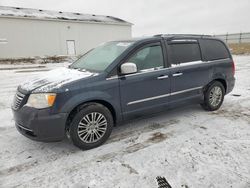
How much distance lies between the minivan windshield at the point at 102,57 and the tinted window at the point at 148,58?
25 cm

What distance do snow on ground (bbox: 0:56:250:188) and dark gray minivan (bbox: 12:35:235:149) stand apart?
1.10 feet

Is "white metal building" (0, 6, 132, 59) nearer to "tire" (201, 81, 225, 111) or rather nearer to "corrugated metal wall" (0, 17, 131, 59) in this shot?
"corrugated metal wall" (0, 17, 131, 59)

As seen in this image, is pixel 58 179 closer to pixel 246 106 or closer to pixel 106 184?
pixel 106 184

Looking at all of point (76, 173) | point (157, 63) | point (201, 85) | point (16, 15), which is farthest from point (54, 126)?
point (16, 15)

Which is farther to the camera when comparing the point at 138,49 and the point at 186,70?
the point at 186,70

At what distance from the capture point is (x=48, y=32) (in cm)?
2331

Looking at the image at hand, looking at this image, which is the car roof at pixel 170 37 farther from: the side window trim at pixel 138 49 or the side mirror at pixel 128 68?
the side mirror at pixel 128 68

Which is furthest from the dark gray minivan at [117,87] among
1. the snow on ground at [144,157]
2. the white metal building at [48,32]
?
the white metal building at [48,32]

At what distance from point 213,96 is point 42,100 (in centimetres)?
372

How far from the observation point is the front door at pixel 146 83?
140 inches

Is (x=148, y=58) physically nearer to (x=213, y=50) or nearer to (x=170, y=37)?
(x=170, y=37)

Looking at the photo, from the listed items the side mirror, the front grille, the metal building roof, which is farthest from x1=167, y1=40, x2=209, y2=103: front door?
the metal building roof

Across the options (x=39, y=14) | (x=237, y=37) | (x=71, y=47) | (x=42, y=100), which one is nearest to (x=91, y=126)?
(x=42, y=100)

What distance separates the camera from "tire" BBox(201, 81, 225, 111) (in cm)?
475
